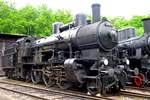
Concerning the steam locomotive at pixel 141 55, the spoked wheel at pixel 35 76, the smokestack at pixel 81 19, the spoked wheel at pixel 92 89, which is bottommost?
the spoked wheel at pixel 92 89

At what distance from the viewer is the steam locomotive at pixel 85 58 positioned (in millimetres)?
10324

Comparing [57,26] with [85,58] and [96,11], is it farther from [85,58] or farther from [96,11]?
[85,58]

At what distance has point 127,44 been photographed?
51.1ft

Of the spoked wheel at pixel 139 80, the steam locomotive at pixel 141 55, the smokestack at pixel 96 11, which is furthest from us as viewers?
the steam locomotive at pixel 141 55

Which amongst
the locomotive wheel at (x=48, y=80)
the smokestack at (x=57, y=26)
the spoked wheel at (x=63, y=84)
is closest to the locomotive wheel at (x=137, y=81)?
the spoked wheel at (x=63, y=84)

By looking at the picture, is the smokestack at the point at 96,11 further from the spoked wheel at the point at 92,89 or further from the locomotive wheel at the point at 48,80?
the locomotive wheel at the point at 48,80

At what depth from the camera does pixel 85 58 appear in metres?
10.9

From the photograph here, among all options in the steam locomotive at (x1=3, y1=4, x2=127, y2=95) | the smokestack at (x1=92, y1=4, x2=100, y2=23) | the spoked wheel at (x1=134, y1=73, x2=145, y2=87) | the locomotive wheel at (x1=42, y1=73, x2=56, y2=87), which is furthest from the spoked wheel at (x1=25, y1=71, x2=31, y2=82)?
the smokestack at (x1=92, y1=4, x2=100, y2=23)

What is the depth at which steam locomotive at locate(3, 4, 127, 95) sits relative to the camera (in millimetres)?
10324

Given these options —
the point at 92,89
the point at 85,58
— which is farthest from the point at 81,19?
the point at 92,89

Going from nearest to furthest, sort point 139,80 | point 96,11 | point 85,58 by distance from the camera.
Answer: point 85,58 < point 96,11 < point 139,80

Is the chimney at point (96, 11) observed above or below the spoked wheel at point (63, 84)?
above

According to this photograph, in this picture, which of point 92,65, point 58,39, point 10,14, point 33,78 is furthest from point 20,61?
point 10,14

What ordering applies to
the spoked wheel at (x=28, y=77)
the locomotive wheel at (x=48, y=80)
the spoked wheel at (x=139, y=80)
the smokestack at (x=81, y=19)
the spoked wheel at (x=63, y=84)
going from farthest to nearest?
the spoked wheel at (x=28, y=77)
the spoked wheel at (x=139, y=80)
the locomotive wheel at (x=48, y=80)
the smokestack at (x=81, y=19)
the spoked wheel at (x=63, y=84)
